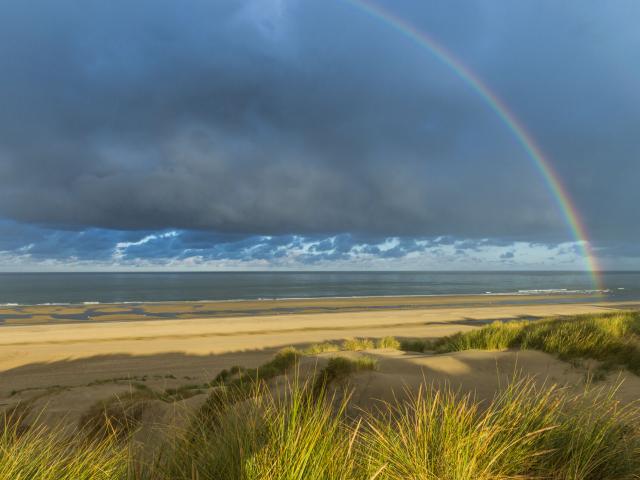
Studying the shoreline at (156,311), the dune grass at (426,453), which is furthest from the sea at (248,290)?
the dune grass at (426,453)

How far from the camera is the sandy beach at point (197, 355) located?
8570 mm

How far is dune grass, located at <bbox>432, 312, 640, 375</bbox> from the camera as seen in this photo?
8.54 m

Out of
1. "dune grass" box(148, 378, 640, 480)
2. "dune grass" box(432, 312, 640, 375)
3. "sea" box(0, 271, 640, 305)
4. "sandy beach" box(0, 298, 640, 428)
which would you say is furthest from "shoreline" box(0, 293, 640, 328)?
"dune grass" box(148, 378, 640, 480)

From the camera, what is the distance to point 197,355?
1953 centimetres

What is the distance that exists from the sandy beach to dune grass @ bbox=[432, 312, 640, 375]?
60cm

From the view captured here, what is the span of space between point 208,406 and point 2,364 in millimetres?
15667

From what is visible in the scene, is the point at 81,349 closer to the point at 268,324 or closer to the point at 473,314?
the point at 268,324

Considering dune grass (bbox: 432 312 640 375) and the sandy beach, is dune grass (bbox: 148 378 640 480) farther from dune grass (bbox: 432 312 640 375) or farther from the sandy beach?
dune grass (bbox: 432 312 640 375)

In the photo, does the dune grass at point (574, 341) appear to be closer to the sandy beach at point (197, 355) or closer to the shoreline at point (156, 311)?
the sandy beach at point (197, 355)

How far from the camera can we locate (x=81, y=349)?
20.7 meters

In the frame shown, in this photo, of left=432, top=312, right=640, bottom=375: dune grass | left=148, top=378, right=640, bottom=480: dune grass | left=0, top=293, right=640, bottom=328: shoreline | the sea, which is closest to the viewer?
left=148, top=378, right=640, bottom=480: dune grass

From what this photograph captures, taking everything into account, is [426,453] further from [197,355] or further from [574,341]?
[197,355]

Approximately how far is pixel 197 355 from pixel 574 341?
15.4 m

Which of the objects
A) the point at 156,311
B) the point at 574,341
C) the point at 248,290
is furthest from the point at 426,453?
the point at 248,290
